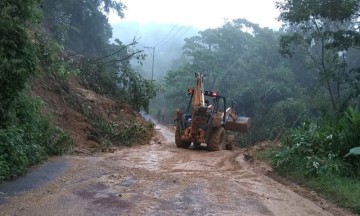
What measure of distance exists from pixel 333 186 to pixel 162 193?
384cm

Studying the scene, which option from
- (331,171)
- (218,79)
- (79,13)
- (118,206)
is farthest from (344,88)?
(118,206)

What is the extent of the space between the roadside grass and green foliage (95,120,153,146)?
8948 millimetres

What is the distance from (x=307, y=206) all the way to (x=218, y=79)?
4219cm

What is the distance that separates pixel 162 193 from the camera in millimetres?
8789

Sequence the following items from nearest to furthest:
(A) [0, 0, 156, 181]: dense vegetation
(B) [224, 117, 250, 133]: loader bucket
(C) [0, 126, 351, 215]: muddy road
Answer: (C) [0, 126, 351, 215]: muddy road → (A) [0, 0, 156, 181]: dense vegetation → (B) [224, 117, 250, 133]: loader bucket

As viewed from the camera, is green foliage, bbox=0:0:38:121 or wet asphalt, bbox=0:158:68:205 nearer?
wet asphalt, bbox=0:158:68:205

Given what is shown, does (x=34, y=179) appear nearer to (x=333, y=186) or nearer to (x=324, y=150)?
(x=333, y=186)

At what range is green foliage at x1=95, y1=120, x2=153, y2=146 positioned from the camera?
19.1 m

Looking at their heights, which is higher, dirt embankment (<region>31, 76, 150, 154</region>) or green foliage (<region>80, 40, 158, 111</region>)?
green foliage (<region>80, 40, 158, 111</region>)

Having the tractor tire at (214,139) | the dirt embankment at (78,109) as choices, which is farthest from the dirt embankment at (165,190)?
the tractor tire at (214,139)

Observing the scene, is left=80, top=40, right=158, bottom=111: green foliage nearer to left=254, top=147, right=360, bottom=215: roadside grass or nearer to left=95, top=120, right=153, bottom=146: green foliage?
left=95, top=120, right=153, bottom=146: green foliage

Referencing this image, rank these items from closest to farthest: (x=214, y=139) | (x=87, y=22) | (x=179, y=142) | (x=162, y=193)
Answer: (x=162, y=193), (x=214, y=139), (x=179, y=142), (x=87, y=22)

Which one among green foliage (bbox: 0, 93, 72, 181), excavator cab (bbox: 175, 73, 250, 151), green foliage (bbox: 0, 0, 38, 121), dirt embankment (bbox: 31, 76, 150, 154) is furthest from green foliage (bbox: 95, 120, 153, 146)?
green foliage (bbox: 0, 0, 38, 121)

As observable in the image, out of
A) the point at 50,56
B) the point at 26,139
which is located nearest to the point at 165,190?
the point at 26,139
